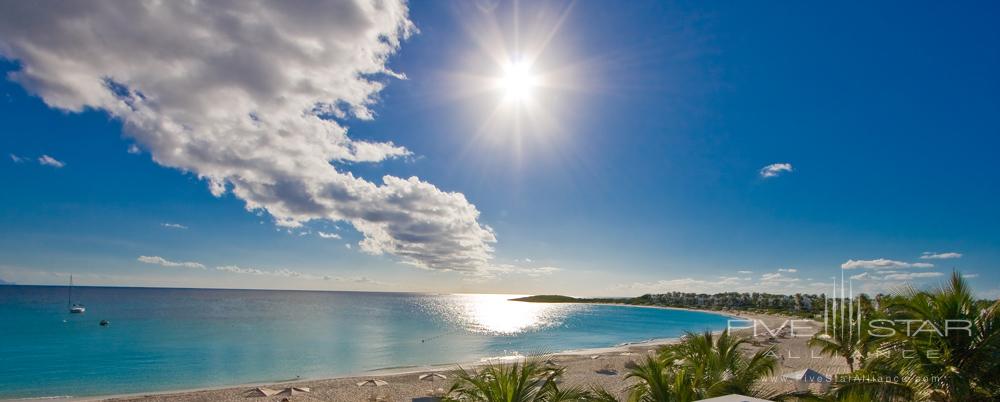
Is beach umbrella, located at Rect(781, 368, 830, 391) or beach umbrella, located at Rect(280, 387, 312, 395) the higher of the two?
beach umbrella, located at Rect(781, 368, 830, 391)

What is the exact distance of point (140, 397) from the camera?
20641 mm

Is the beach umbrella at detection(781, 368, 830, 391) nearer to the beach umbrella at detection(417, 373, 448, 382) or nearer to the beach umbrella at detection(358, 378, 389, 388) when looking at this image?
the beach umbrella at detection(417, 373, 448, 382)

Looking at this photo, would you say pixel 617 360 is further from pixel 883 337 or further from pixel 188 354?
pixel 188 354

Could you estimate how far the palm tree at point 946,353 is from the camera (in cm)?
602

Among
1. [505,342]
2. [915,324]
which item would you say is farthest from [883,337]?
[505,342]

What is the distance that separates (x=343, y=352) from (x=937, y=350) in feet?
133

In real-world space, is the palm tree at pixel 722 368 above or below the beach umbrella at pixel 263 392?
above

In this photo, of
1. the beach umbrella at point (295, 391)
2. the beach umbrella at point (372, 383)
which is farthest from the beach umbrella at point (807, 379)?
the beach umbrella at point (295, 391)

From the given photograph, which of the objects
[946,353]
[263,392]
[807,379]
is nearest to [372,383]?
[263,392]

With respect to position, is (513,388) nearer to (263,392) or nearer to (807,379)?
(807,379)

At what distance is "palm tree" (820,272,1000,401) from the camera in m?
6.02

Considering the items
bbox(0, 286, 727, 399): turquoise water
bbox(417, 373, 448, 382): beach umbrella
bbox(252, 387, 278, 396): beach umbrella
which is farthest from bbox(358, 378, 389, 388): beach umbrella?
bbox(0, 286, 727, 399): turquoise water

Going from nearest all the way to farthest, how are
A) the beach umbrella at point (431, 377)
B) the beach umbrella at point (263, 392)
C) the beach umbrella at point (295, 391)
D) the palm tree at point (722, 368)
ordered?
the palm tree at point (722, 368), the beach umbrella at point (263, 392), the beach umbrella at point (295, 391), the beach umbrella at point (431, 377)

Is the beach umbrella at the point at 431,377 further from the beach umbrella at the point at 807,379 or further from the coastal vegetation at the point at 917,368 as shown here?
the coastal vegetation at the point at 917,368
